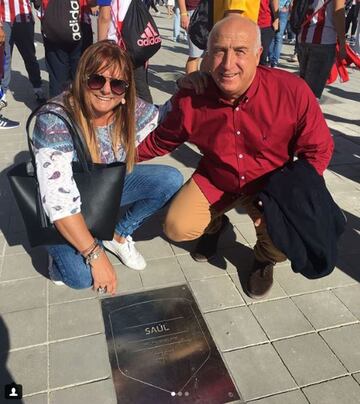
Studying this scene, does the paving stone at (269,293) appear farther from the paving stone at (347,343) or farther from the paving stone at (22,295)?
the paving stone at (22,295)

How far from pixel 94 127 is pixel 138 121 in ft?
1.05

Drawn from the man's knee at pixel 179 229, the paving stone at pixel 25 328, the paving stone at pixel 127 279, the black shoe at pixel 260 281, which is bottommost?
the paving stone at pixel 127 279

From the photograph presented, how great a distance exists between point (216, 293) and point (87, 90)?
4.78 feet

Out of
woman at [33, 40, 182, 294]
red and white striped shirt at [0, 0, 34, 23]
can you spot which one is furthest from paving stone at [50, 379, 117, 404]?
red and white striped shirt at [0, 0, 34, 23]

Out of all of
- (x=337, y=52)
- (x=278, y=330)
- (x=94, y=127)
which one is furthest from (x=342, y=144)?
(x=94, y=127)

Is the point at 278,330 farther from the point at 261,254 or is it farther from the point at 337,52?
the point at 337,52

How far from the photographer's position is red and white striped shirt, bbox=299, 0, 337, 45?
3.85 m

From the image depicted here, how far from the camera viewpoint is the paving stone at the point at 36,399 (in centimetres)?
186

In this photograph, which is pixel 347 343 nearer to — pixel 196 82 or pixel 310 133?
pixel 310 133

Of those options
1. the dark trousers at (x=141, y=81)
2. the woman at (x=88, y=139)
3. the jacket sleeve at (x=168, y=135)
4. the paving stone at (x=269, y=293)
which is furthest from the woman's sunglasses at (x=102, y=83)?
the dark trousers at (x=141, y=81)

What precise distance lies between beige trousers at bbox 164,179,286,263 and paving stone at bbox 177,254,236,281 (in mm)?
244

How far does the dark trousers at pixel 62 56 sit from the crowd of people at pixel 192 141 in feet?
8.88

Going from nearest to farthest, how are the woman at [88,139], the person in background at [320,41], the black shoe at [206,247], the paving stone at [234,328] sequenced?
1. the woman at [88,139]
2. the paving stone at [234,328]
3. the black shoe at [206,247]
4. the person in background at [320,41]

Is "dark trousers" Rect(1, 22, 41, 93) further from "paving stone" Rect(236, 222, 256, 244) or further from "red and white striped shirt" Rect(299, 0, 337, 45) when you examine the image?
"paving stone" Rect(236, 222, 256, 244)
